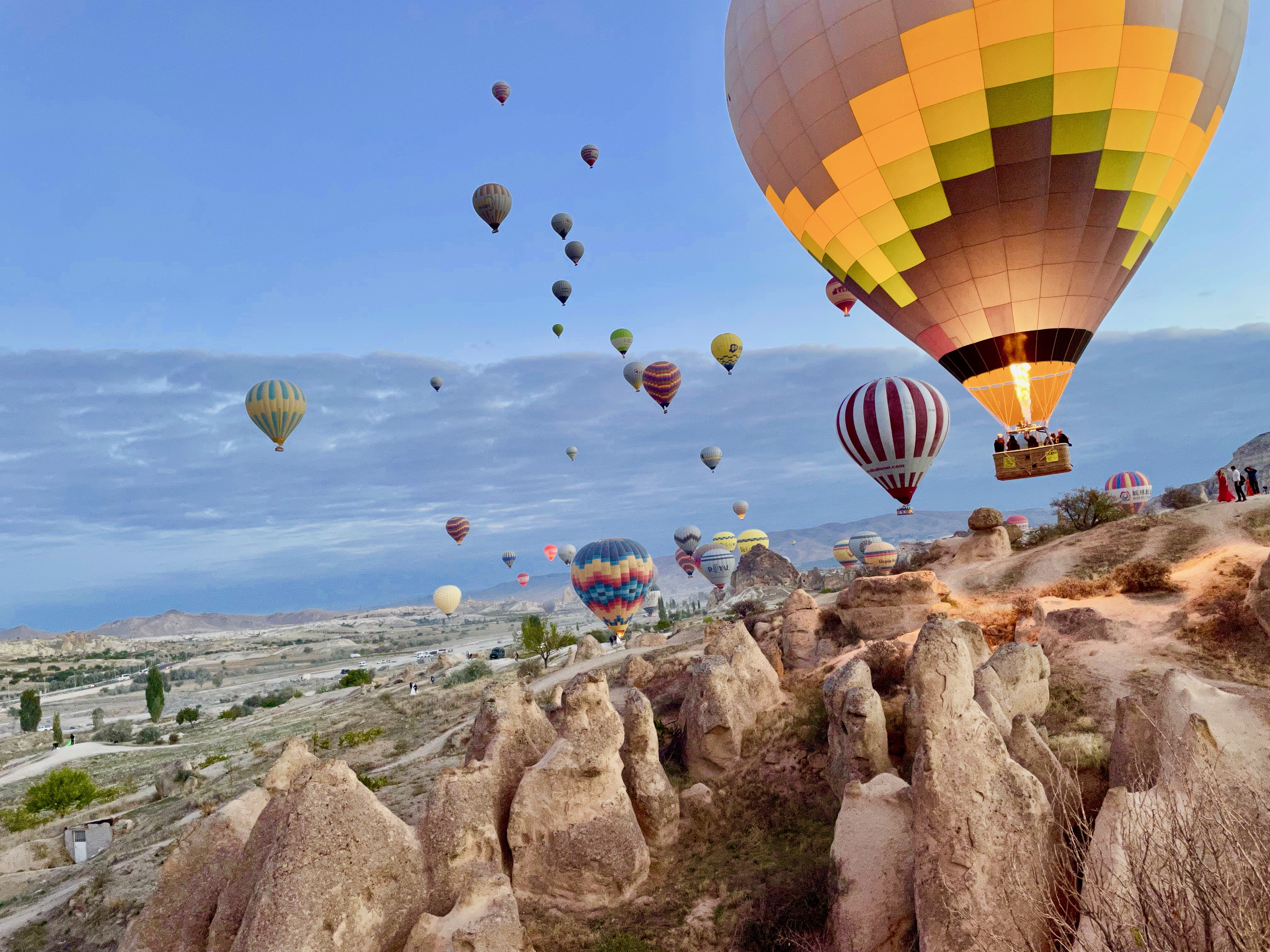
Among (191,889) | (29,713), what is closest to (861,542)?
(191,889)

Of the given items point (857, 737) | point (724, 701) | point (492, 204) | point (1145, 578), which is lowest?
point (857, 737)

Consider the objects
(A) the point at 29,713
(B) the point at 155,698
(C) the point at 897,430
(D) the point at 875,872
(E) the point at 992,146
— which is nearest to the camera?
(D) the point at 875,872

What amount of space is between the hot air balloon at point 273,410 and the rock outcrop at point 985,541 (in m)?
45.5

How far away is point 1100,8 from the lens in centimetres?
1730

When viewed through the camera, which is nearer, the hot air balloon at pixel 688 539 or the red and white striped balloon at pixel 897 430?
the red and white striped balloon at pixel 897 430

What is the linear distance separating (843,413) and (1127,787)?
29738 mm

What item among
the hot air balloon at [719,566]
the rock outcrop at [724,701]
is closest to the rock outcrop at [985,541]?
the rock outcrop at [724,701]

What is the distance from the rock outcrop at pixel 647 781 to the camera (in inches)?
580

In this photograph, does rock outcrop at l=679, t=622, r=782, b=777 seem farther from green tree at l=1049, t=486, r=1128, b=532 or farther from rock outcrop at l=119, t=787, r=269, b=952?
green tree at l=1049, t=486, r=1128, b=532

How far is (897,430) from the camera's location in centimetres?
3672

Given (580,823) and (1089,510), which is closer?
(580,823)

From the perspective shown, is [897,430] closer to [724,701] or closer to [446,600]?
[724,701]

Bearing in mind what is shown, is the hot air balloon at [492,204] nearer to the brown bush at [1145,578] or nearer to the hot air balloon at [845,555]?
the brown bush at [1145,578]

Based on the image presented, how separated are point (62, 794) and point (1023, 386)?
4315 cm
